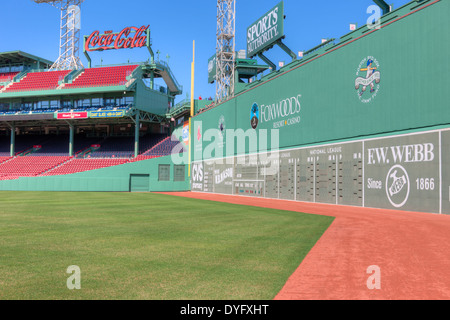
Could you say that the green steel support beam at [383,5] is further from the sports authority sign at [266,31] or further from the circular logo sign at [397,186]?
the sports authority sign at [266,31]

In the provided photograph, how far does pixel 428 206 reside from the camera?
13.6m

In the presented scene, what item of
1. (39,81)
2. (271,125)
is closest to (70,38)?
(39,81)

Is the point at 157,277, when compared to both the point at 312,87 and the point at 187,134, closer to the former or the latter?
the point at 312,87

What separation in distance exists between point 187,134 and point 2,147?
84.9 ft

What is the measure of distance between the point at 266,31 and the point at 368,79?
13.6 metres

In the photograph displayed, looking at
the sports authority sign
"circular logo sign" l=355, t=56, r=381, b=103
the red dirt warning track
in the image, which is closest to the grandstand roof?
the sports authority sign

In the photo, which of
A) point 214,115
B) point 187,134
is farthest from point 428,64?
point 187,134

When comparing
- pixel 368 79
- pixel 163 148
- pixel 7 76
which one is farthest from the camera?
pixel 7 76

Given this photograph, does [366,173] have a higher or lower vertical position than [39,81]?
lower

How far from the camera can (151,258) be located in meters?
5.82

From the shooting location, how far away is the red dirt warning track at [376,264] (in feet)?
13.9

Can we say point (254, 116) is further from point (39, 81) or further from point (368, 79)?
point (39, 81)

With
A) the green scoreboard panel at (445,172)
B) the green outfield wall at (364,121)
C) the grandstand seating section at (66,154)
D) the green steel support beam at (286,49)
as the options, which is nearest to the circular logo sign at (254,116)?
the green outfield wall at (364,121)

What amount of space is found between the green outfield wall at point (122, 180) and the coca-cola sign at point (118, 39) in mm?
16711
